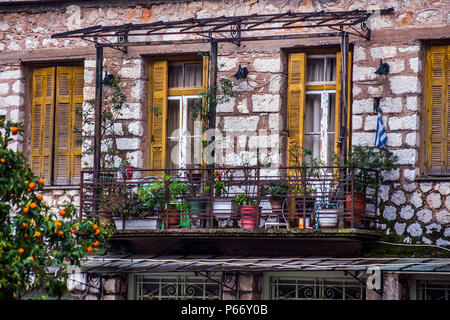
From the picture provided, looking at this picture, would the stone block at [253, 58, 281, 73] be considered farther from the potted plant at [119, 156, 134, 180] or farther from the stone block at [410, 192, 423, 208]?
the stone block at [410, 192, 423, 208]

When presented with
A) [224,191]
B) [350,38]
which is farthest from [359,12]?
[224,191]

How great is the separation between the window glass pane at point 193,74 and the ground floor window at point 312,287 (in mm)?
3342

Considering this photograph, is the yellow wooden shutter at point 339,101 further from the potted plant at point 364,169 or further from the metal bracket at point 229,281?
the metal bracket at point 229,281

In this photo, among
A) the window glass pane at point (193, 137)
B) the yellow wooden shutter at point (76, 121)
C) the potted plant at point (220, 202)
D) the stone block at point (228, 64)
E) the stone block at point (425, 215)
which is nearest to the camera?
the stone block at point (425, 215)

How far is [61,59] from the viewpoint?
62.2ft

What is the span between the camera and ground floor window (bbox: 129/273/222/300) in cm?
1753

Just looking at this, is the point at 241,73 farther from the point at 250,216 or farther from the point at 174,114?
the point at 250,216

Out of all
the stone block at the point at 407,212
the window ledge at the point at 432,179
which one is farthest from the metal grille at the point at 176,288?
the window ledge at the point at 432,179

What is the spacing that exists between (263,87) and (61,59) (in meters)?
3.51

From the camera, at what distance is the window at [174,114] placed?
1841cm

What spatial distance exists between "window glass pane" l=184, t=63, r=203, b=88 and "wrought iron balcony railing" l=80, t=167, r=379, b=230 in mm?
1465

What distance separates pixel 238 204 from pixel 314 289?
1669 mm

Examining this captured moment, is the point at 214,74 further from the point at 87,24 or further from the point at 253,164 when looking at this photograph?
the point at 87,24

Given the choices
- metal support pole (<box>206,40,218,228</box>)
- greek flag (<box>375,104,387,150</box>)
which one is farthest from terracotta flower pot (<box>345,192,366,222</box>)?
metal support pole (<box>206,40,218,228</box>)
